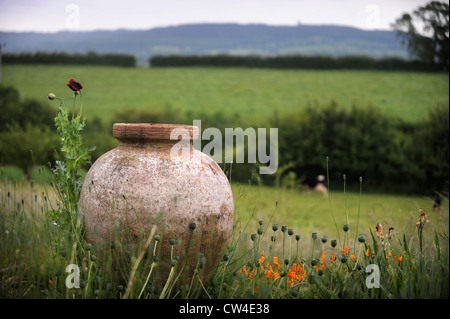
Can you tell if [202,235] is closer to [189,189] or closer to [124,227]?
[189,189]

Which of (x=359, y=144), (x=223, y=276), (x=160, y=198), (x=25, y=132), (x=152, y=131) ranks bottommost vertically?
(x=359, y=144)

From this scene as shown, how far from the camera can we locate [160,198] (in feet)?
12.5

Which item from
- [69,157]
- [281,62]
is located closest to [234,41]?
[281,62]

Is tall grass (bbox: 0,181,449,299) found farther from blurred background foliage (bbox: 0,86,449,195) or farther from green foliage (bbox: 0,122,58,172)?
blurred background foliage (bbox: 0,86,449,195)

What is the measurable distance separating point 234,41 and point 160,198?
174ft

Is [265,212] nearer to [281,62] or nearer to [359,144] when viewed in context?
[359,144]

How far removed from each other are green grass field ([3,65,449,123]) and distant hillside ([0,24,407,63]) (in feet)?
6.68

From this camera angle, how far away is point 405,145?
17.2m

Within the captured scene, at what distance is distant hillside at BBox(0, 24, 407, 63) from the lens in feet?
109

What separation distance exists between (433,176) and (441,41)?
529 cm

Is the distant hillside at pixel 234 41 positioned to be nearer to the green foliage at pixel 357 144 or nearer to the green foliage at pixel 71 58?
the green foliage at pixel 71 58

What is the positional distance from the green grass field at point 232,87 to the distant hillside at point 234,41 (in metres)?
2.03

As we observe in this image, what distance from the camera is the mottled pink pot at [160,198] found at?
3.80m

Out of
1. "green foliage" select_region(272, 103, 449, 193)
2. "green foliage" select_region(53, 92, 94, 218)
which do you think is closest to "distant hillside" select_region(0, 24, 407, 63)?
"green foliage" select_region(272, 103, 449, 193)
